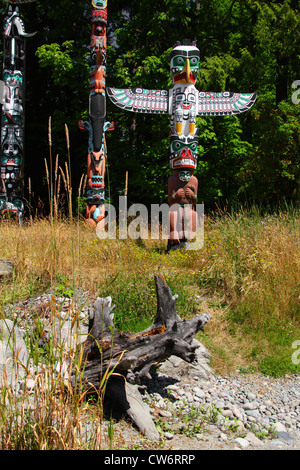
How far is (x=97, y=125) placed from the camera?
9102mm

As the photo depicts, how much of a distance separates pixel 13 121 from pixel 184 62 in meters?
4.61

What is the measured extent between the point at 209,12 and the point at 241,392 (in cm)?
1287

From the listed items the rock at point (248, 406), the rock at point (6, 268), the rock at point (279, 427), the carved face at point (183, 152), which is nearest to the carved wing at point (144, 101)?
the carved face at point (183, 152)

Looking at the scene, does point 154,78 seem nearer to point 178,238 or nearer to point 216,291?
point 178,238

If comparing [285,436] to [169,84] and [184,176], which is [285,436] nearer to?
[184,176]

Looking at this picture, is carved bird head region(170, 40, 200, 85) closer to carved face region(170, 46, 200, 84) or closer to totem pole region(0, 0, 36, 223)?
carved face region(170, 46, 200, 84)

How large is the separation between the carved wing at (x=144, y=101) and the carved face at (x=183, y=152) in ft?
2.25

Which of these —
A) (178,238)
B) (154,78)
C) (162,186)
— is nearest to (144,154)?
(162,186)

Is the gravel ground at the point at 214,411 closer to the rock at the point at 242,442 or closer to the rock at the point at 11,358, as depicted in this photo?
the rock at the point at 242,442

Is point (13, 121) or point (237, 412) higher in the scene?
point (13, 121)

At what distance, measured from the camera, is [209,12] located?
13.3 metres

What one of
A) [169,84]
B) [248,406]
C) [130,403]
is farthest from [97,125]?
[130,403]

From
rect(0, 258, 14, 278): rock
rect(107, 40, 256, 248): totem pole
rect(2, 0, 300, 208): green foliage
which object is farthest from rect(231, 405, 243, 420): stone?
rect(2, 0, 300, 208): green foliage

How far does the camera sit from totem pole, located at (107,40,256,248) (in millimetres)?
7184
